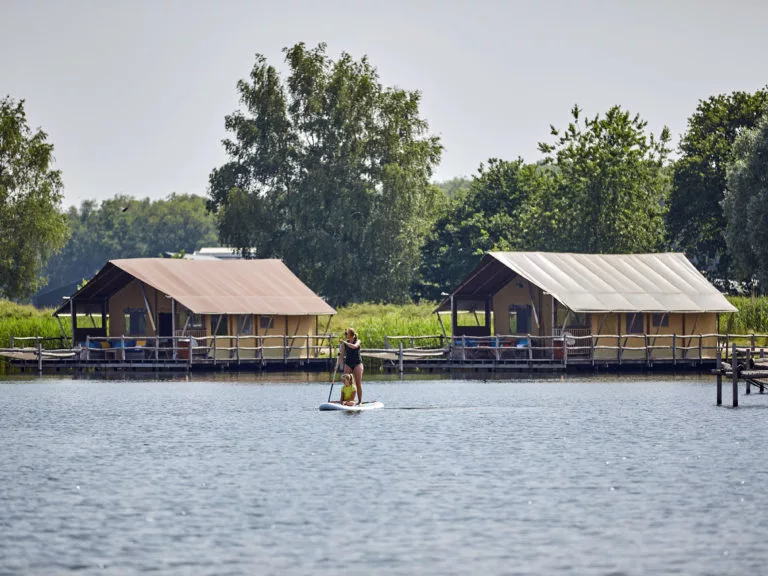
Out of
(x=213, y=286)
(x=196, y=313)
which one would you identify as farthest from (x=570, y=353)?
(x=213, y=286)

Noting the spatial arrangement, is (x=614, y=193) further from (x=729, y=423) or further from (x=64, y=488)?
(x=64, y=488)

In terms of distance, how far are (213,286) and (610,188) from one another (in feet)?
102

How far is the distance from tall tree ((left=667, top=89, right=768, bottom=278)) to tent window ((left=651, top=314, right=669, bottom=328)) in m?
27.9

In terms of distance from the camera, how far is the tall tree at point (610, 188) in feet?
302

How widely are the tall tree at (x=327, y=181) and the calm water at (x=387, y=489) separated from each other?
153 ft

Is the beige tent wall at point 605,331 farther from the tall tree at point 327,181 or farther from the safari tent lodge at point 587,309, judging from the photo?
the tall tree at point 327,181

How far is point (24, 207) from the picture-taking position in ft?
314

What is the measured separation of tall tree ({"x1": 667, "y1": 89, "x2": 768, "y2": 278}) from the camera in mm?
94875

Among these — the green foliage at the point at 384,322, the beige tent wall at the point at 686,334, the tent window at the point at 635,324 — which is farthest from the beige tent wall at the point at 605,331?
the green foliage at the point at 384,322

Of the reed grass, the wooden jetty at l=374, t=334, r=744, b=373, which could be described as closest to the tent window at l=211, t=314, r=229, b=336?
the wooden jetty at l=374, t=334, r=744, b=373

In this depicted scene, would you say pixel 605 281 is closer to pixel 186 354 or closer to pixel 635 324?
pixel 635 324

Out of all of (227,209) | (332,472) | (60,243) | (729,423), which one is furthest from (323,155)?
(332,472)

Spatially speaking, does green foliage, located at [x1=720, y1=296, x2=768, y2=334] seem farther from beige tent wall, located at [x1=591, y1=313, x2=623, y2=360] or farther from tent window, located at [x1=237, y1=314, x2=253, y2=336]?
tent window, located at [x1=237, y1=314, x2=253, y2=336]

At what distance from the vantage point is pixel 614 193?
92.4 metres
